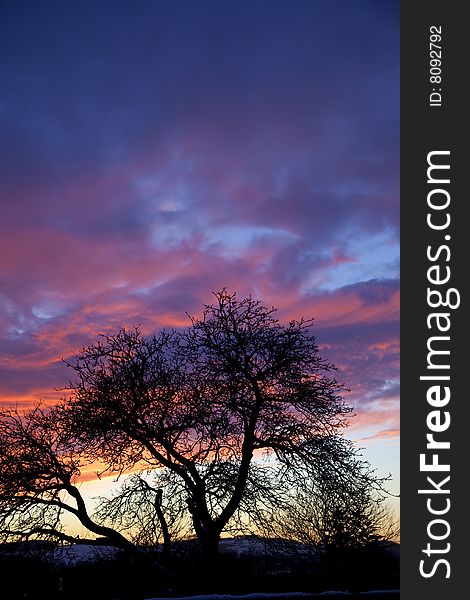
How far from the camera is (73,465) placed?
60.5 ft

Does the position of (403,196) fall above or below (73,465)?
above

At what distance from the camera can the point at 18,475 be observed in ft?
58.1

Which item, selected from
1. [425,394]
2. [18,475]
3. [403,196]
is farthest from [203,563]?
[403,196]

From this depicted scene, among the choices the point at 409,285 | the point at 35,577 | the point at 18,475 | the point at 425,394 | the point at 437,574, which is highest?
the point at 409,285

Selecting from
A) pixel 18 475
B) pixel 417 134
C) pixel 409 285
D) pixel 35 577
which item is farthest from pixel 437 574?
pixel 35 577

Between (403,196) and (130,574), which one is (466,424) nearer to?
(403,196)

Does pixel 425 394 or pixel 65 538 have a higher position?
pixel 425 394

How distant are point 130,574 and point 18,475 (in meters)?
4.40

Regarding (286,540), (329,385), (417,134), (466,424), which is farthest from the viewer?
(329,385)

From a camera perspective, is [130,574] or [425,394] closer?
[425,394]

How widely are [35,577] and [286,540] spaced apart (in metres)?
8.45

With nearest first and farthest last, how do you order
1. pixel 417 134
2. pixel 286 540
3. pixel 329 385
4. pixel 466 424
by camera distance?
pixel 466 424 < pixel 417 134 < pixel 286 540 < pixel 329 385

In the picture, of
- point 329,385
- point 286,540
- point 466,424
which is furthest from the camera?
point 329,385

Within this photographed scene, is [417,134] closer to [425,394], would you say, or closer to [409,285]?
[409,285]
